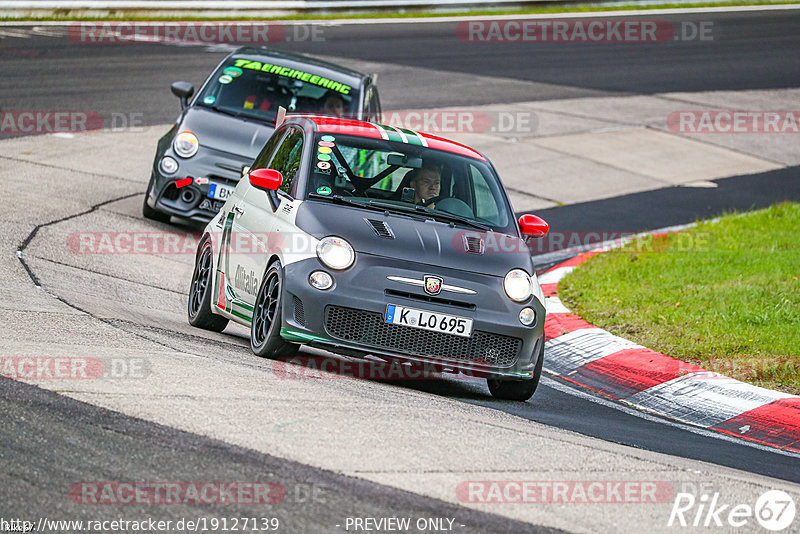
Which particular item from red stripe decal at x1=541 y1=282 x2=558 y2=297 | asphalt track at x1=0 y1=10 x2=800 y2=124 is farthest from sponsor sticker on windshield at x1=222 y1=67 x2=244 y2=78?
asphalt track at x1=0 y1=10 x2=800 y2=124

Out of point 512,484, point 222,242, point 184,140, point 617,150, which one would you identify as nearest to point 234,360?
point 222,242

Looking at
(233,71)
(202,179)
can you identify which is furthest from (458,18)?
(202,179)

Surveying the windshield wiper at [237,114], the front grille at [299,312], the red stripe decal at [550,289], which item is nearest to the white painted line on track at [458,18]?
the windshield wiper at [237,114]

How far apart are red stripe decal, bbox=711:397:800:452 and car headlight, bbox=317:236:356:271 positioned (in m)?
2.54

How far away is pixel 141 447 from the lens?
16.9 feet

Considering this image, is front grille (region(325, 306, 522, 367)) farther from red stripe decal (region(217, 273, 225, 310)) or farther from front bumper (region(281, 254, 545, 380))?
red stripe decal (region(217, 273, 225, 310))

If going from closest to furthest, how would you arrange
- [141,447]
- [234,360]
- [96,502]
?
[96,502] < [141,447] < [234,360]

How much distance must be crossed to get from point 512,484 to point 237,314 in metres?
3.52

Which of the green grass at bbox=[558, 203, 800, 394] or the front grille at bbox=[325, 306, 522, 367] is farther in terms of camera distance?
the green grass at bbox=[558, 203, 800, 394]

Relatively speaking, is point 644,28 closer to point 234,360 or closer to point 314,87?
point 314,87

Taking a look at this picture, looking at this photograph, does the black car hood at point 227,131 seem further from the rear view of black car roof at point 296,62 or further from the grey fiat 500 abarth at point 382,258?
the grey fiat 500 abarth at point 382,258

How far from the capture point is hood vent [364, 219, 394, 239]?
7.56m

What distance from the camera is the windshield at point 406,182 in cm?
816

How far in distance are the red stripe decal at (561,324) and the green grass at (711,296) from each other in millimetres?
129
